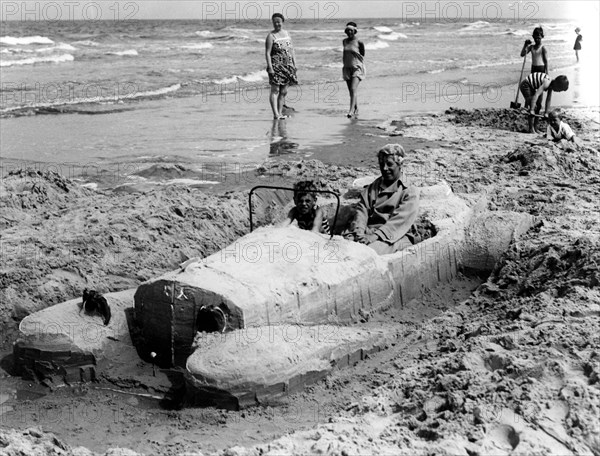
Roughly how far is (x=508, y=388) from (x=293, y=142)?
27.7 ft

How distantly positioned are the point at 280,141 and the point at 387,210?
586 centimetres

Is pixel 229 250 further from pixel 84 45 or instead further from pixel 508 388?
pixel 84 45

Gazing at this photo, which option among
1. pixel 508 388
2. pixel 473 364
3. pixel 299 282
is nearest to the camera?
pixel 508 388

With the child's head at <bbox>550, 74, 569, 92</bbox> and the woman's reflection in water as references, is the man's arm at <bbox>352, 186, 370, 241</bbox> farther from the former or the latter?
the child's head at <bbox>550, 74, 569, 92</bbox>

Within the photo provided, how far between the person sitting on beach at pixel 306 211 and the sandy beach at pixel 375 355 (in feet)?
3.09

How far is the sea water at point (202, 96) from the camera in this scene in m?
12.4

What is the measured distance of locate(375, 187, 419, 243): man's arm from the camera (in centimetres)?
664

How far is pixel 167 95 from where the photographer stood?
61.9 feet

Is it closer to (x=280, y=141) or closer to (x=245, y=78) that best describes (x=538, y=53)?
(x=280, y=141)

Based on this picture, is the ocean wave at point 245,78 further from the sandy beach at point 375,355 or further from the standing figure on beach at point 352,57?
the sandy beach at point 375,355

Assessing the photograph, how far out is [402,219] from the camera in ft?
22.2

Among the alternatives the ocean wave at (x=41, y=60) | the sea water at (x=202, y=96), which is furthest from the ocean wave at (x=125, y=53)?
the ocean wave at (x=41, y=60)

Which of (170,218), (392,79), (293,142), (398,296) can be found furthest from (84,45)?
(398,296)

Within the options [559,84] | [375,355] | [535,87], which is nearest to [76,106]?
[535,87]
